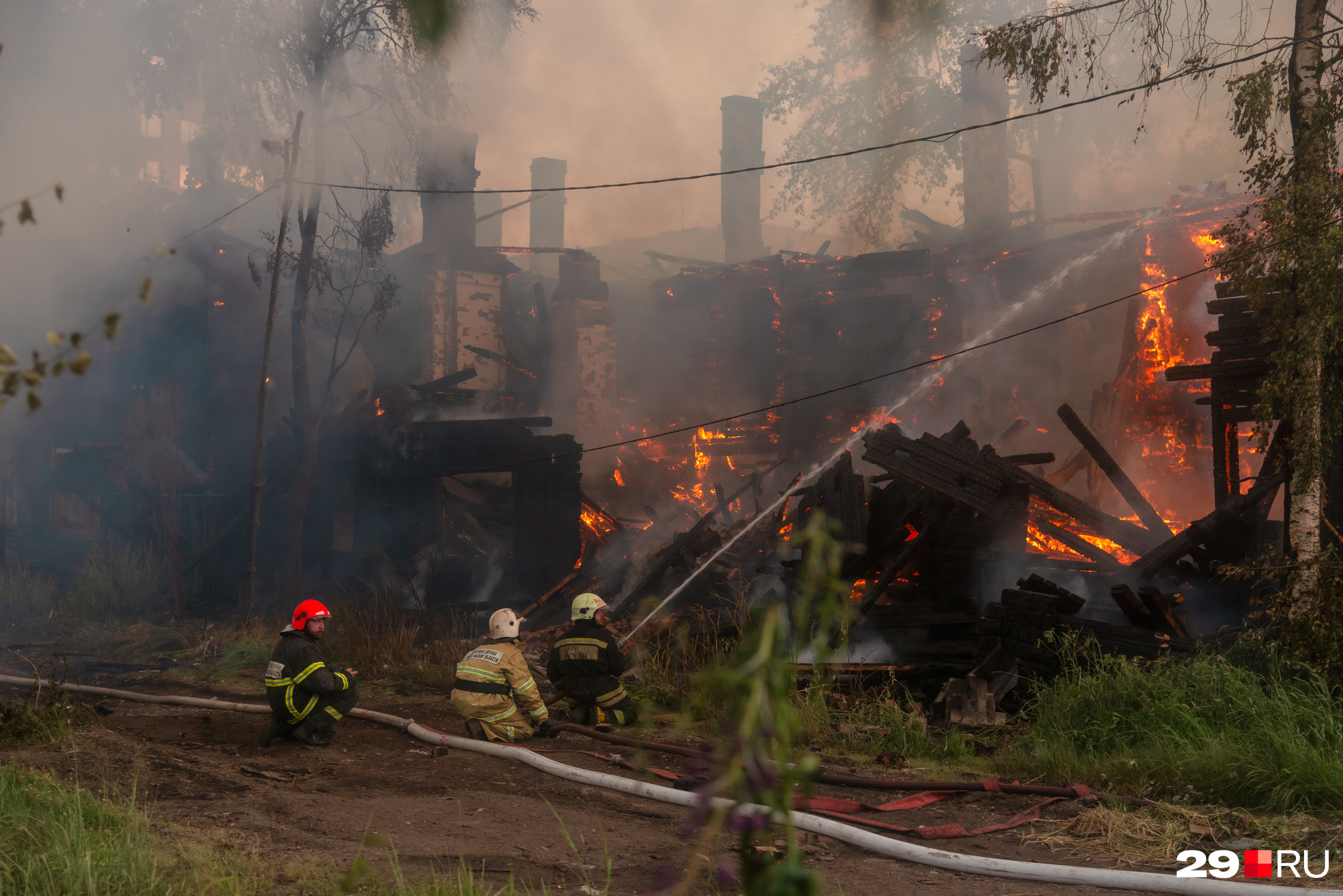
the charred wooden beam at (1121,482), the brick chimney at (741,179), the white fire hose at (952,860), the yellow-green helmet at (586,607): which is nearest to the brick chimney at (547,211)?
the brick chimney at (741,179)

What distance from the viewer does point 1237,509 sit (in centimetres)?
973

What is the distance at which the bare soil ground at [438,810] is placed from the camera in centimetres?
467

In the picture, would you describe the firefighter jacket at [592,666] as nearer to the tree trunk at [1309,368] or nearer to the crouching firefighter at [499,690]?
the crouching firefighter at [499,690]

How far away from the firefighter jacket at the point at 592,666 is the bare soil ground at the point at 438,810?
46 centimetres

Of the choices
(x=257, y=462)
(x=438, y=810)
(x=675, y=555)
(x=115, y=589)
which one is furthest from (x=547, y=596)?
(x=438, y=810)

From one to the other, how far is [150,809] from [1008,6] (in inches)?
1203

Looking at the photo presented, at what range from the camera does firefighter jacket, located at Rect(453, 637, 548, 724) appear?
7.91 m

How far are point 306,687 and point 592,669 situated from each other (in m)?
2.50

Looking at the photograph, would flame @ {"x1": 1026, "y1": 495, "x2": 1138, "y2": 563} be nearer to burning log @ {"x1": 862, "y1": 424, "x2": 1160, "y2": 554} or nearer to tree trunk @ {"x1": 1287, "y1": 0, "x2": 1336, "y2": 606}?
burning log @ {"x1": 862, "y1": 424, "x2": 1160, "y2": 554}

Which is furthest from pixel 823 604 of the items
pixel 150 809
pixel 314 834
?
pixel 150 809

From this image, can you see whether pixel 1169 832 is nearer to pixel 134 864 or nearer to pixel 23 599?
pixel 134 864

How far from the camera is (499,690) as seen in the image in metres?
7.93

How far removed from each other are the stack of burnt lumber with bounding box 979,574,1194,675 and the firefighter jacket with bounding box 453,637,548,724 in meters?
4.78

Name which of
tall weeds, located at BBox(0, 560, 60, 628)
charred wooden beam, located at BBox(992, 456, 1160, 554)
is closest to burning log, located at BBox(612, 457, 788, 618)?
charred wooden beam, located at BBox(992, 456, 1160, 554)
